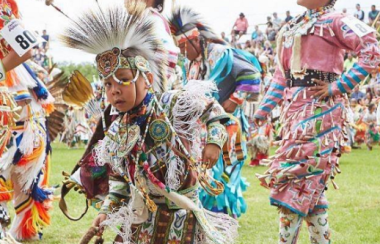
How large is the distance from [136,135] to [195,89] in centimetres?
32

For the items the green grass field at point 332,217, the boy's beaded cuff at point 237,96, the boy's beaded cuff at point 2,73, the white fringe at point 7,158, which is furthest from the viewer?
the green grass field at point 332,217

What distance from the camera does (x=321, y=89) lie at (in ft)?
12.9

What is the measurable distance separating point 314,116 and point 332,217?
2.44 metres

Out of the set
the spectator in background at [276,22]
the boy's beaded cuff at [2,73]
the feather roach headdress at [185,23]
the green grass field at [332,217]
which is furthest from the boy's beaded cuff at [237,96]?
the spectator in background at [276,22]

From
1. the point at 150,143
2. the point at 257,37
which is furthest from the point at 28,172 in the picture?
the point at 257,37

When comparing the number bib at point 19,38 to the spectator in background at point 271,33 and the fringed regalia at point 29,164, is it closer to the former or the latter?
the fringed regalia at point 29,164

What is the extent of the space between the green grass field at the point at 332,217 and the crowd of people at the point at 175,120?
0.92 feet

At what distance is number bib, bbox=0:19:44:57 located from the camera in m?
3.70

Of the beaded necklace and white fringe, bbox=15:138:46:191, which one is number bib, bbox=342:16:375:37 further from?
white fringe, bbox=15:138:46:191

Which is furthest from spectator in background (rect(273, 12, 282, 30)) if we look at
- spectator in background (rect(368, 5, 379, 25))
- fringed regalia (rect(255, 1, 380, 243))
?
fringed regalia (rect(255, 1, 380, 243))

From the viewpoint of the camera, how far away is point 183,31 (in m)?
4.91

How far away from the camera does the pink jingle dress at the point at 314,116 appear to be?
3.93 m

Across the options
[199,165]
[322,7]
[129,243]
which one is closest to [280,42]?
[322,7]

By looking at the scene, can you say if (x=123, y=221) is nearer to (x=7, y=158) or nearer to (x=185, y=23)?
(x=185, y=23)
